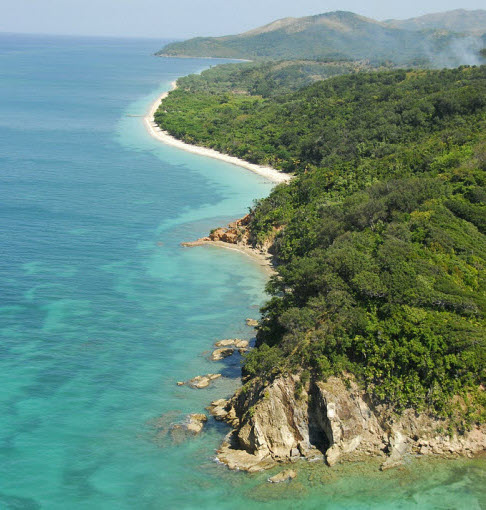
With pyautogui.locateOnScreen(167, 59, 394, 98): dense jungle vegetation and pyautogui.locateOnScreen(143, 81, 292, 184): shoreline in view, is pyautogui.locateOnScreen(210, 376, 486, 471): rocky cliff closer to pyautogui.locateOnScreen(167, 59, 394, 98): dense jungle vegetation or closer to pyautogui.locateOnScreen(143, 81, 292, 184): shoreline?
pyautogui.locateOnScreen(143, 81, 292, 184): shoreline

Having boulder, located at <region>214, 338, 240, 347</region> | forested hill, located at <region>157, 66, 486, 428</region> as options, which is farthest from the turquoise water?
forested hill, located at <region>157, 66, 486, 428</region>

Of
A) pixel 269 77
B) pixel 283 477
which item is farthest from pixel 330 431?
pixel 269 77

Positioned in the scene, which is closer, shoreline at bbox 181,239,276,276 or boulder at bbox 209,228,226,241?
shoreline at bbox 181,239,276,276

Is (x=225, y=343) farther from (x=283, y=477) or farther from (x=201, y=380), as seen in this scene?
(x=283, y=477)

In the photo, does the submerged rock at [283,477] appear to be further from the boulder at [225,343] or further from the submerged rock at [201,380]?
the boulder at [225,343]

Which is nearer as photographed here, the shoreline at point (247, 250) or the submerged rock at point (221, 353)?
the submerged rock at point (221, 353)

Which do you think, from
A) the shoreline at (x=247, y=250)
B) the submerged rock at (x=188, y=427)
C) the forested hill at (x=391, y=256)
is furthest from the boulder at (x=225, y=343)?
the shoreline at (x=247, y=250)
